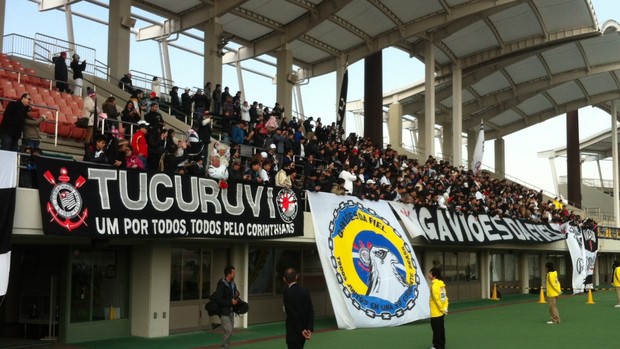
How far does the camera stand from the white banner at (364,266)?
1875cm

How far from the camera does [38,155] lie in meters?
12.7

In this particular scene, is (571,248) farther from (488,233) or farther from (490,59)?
(490,59)

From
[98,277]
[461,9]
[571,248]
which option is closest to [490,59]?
[461,9]

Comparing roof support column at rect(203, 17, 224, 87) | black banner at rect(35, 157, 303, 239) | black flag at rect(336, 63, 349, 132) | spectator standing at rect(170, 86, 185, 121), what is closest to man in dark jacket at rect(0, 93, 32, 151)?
black banner at rect(35, 157, 303, 239)

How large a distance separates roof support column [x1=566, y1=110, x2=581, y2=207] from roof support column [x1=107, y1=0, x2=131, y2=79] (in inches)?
1635

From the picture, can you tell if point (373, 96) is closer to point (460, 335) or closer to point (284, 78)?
point (284, 78)

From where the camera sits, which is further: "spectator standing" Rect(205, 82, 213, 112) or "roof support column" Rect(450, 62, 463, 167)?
"roof support column" Rect(450, 62, 463, 167)

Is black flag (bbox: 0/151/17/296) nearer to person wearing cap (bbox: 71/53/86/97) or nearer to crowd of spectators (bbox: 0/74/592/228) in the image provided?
crowd of spectators (bbox: 0/74/592/228)

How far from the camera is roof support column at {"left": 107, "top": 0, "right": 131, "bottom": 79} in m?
27.1

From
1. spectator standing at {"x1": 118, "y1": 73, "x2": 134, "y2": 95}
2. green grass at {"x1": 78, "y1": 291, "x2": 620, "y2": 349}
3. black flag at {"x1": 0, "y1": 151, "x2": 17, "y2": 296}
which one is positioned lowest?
green grass at {"x1": 78, "y1": 291, "x2": 620, "y2": 349}

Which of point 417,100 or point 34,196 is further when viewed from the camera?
point 417,100

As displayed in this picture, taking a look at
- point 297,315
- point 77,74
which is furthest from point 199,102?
point 297,315

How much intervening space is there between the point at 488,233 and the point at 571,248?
8478 mm

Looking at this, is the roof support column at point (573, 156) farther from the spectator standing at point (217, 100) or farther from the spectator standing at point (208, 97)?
the spectator standing at point (217, 100)
